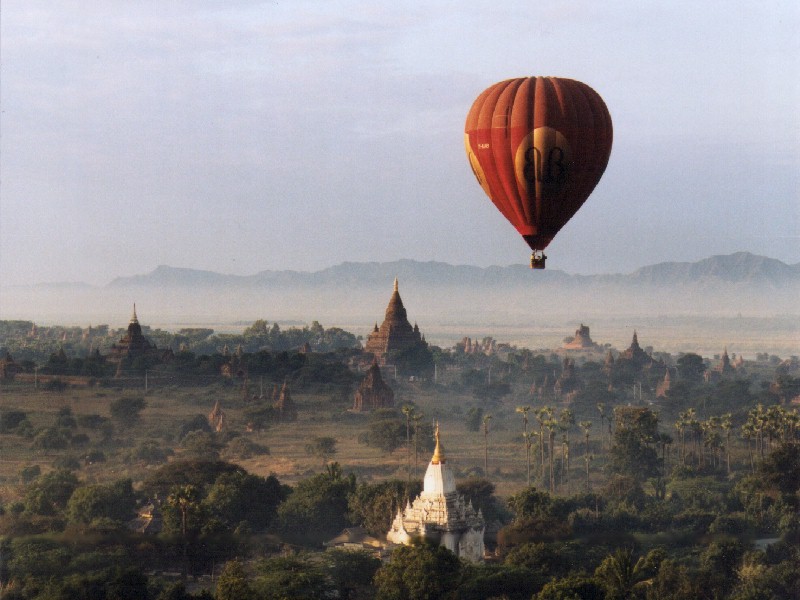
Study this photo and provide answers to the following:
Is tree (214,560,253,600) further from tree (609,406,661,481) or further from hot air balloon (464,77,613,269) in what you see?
tree (609,406,661,481)

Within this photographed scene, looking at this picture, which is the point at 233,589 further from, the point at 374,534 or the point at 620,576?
the point at 374,534

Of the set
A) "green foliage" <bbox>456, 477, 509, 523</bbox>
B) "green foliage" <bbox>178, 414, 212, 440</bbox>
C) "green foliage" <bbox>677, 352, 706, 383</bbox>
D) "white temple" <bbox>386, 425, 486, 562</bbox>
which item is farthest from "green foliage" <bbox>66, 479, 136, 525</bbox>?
"green foliage" <bbox>677, 352, 706, 383</bbox>

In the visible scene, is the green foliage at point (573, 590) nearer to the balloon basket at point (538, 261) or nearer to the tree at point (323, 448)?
the balloon basket at point (538, 261)

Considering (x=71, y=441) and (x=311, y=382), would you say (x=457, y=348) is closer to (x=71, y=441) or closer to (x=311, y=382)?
(x=311, y=382)

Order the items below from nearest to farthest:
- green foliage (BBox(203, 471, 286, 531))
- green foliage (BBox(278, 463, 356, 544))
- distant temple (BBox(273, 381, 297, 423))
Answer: green foliage (BBox(278, 463, 356, 544)) < green foliage (BBox(203, 471, 286, 531)) < distant temple (BBox(273, 381, 297, 423))

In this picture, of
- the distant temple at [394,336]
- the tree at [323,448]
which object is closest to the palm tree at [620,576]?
the tree at [323,448]

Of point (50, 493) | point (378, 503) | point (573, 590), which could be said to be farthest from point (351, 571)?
point (50, 493)
